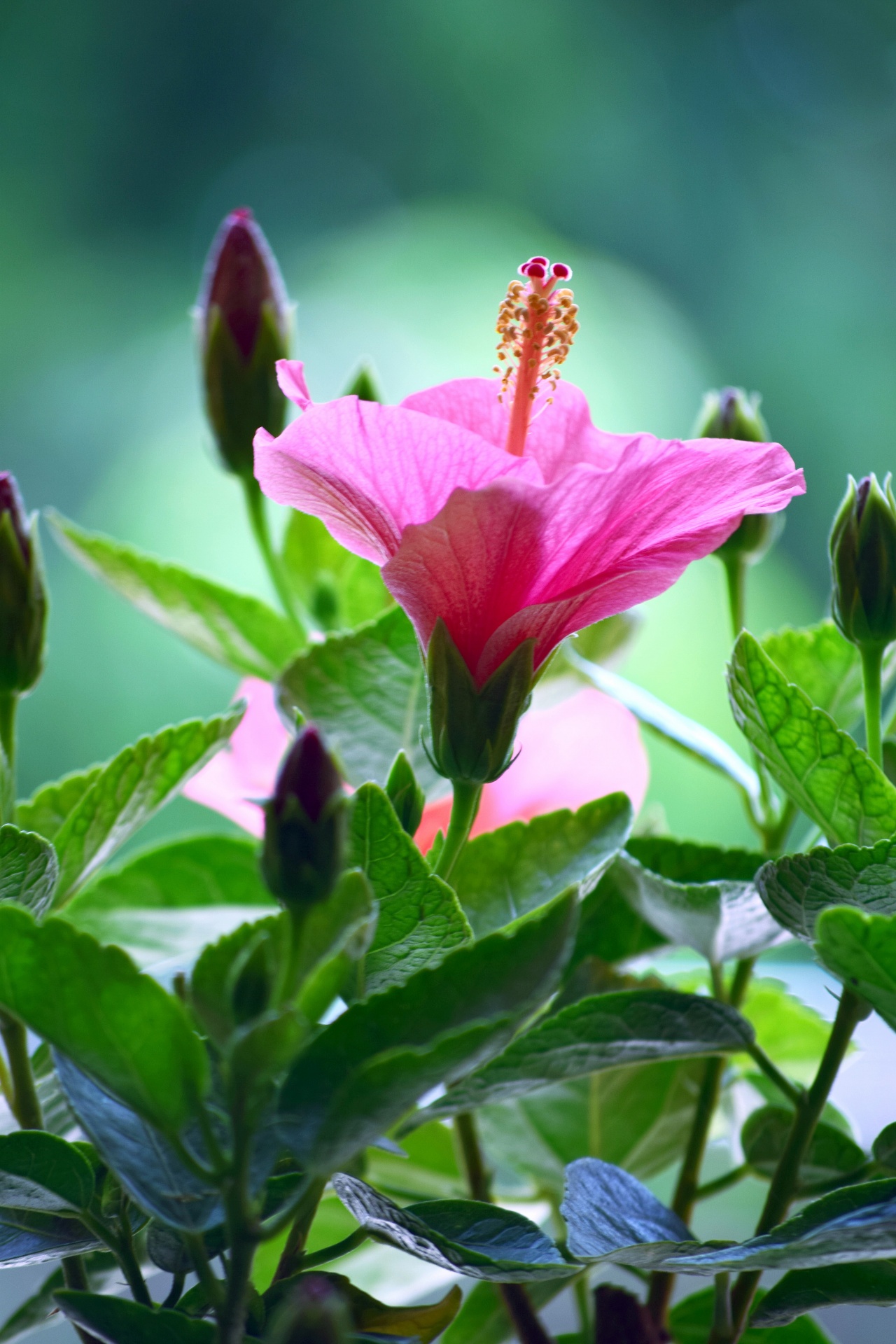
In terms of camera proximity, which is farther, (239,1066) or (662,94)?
(662,94)

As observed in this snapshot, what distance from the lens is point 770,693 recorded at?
0.24m

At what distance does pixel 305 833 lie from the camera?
0.17 m

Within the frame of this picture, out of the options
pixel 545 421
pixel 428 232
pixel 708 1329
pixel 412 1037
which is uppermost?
pixel 428 232

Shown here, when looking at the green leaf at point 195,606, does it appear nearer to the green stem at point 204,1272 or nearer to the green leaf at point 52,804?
the green leaf at point 52,804

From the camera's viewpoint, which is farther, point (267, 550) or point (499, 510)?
point (267, 550)

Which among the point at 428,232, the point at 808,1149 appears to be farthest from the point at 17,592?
the point at 428,232

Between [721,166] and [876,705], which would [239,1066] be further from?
[721,166]

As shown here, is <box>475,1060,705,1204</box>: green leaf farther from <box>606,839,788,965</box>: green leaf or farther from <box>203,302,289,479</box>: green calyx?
<box>203,302,289,479</box>: green calyx

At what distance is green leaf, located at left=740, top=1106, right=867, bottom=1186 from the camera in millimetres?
289

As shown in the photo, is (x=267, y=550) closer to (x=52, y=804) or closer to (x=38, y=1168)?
(x=52, y=804)

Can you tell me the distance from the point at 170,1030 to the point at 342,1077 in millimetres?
26

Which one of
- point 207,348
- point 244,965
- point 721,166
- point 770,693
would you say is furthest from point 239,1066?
point 721,166

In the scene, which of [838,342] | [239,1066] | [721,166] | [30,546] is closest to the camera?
[239,1066]

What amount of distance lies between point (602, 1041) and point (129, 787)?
0.11 m
